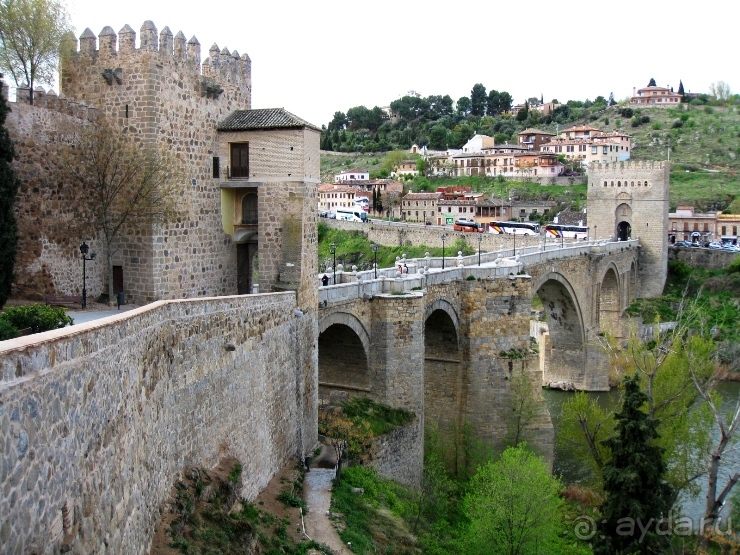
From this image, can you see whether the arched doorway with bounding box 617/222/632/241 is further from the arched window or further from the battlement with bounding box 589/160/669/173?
the arched window

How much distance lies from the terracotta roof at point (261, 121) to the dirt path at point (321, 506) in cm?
763

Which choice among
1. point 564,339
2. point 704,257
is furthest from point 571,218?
point 564,339

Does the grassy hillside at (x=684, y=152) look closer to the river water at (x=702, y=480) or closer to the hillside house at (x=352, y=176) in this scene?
the hillside house at (x=352, y=176)

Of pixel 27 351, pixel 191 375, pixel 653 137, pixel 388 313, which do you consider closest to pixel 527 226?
pixel 653 137

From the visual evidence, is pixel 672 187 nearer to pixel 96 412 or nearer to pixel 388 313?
pixel 388 313

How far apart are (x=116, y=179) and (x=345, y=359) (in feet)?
33.1

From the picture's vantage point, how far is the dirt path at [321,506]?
1470cm

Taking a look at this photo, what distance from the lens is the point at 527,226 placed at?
74750 millimetres

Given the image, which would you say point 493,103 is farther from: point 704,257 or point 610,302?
point 610,302

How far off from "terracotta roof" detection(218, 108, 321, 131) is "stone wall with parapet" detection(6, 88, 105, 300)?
9.85 feet

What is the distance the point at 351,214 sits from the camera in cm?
9081

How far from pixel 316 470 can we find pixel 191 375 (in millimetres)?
6674

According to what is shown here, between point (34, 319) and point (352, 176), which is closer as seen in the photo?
point (34, 319)

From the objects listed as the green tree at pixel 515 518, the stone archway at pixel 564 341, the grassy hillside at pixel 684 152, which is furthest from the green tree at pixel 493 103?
the green tree at pixel 515 518
